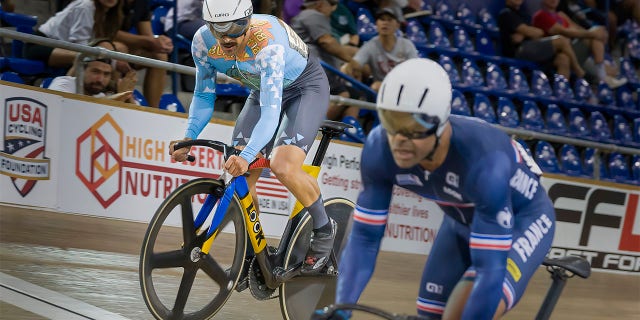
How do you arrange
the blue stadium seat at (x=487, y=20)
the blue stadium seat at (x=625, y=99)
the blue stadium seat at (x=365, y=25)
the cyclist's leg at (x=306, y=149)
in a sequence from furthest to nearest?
the blue stadium seat at (x=625, y=99) < the blue stadium seat at (x=487, y=20) < the blue stadium seat at (x=365, y=25) < the cyclist's leg at (x=306, y=149)

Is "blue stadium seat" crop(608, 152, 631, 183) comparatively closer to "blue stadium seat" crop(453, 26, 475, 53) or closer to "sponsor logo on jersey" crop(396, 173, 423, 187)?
"blue stadium seat" crop(453, 26, 475, 53)

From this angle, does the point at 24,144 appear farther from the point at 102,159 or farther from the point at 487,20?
the point at 487,20

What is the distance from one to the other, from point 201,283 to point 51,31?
12.7 feet

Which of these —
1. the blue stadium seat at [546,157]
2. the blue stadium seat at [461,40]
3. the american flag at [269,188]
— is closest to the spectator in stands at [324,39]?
the american flag at [269,188]

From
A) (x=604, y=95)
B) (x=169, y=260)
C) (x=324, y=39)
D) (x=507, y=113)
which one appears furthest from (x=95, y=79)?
(x=604, y=95)

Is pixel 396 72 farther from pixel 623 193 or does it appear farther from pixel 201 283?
pixel 623 193

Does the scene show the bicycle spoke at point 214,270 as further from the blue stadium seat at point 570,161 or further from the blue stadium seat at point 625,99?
the blue stadium seat at point 625,99

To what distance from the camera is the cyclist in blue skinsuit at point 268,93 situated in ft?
15.7

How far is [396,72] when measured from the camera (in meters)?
3.03

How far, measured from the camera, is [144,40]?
28.2ft

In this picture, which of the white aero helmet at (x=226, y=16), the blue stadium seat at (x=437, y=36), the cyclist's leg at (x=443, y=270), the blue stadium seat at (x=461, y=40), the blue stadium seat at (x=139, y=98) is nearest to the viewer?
the cyclist's leg at (x=443, y=270)

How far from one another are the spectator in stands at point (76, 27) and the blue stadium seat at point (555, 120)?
6.64 metres

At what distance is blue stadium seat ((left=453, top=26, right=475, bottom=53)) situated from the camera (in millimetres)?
12773

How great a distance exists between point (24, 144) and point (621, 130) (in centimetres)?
891
